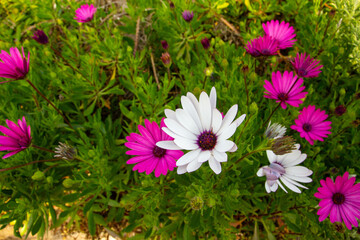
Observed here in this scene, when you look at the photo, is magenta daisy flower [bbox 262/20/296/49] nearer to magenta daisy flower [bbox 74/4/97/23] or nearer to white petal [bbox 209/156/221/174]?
white petal [bbox 209/156/221/174]

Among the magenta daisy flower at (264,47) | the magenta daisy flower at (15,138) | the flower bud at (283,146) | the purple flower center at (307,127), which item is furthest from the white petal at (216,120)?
the magenta daisy flower at (15,138)

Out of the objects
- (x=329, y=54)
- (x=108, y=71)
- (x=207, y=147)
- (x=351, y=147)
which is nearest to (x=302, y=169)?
(x=207, y=147)

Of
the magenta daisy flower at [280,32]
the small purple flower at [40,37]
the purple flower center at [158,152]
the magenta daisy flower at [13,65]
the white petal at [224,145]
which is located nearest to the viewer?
the white petal at [224,145]

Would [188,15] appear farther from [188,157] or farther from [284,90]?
[188,157]

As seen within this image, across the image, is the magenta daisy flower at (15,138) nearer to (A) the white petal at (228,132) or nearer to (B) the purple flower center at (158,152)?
(B) the purple flower center at (158,152)

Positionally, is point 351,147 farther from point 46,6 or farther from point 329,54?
point 46,6

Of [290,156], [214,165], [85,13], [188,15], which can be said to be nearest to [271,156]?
[290,156]

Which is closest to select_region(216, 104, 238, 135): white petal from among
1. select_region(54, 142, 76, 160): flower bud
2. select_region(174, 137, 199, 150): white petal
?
select_region(174, 137, 199, 150): white petal
